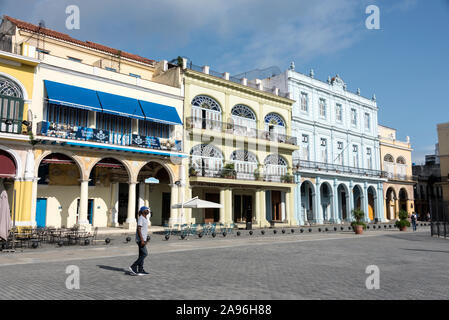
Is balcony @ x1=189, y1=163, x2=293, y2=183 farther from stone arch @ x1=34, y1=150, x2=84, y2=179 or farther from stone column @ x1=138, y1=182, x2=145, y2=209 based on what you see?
stone arch @ x1=34, y1=150, x2=84, y2=179

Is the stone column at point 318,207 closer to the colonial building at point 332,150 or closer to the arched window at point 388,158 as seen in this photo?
the colonial building at point 332,150

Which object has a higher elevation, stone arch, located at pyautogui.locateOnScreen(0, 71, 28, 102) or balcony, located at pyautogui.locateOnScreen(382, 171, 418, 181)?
stone arch, located at pyautogui.locateOnScreen(0, 71, 28, 102)

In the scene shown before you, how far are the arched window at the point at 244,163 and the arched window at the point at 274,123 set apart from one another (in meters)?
3.49

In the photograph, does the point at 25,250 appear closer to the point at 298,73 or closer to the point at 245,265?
the point at 245,265

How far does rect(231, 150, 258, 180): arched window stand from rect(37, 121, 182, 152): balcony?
5.76 m

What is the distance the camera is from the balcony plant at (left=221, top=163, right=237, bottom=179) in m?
28.8

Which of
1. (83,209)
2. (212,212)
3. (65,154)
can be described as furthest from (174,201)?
(65,154)

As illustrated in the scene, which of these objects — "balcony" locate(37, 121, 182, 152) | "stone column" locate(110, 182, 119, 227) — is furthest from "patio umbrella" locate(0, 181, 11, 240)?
"stone column" locate(110, 182, 119, 227)

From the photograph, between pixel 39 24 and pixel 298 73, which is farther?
pixel 298 73

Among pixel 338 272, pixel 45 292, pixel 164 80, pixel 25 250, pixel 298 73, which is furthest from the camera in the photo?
pixel 298 73

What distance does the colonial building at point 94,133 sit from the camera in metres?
21.1
